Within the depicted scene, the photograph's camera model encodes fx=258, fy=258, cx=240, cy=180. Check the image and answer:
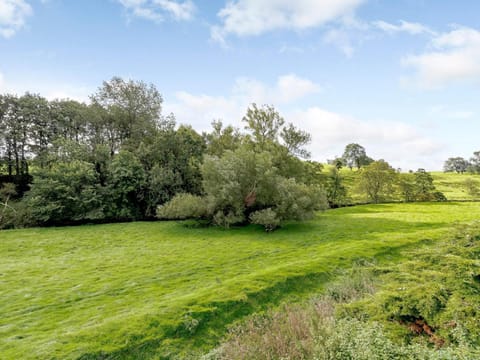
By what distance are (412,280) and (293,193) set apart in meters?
16.5

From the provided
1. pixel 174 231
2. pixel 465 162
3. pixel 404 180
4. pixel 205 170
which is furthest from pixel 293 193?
pixel 465 162

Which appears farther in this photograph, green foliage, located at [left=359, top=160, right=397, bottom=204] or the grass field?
the grass field

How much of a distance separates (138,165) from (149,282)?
822 inches

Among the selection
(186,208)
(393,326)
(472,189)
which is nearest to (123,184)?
(186,208)

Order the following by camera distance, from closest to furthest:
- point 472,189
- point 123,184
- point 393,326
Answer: point 393,326 → point 123,184 → point 472,189

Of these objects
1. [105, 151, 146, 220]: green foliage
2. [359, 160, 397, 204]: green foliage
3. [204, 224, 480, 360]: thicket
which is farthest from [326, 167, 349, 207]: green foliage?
[204, 224, 480, 360]: thicket

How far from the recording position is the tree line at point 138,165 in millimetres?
23984

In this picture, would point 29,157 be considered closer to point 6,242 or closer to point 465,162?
point 6,242

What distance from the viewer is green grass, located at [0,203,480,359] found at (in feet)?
22.9

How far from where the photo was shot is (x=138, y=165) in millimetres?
29891

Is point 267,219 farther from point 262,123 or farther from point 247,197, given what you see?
point 262,123

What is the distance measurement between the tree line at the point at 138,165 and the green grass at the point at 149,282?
3037 mm

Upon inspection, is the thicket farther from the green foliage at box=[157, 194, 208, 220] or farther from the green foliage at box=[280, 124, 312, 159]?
the green foliage at box=[280, 124, 312, 159]

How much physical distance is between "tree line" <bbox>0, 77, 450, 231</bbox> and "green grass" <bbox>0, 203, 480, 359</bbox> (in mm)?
3037
